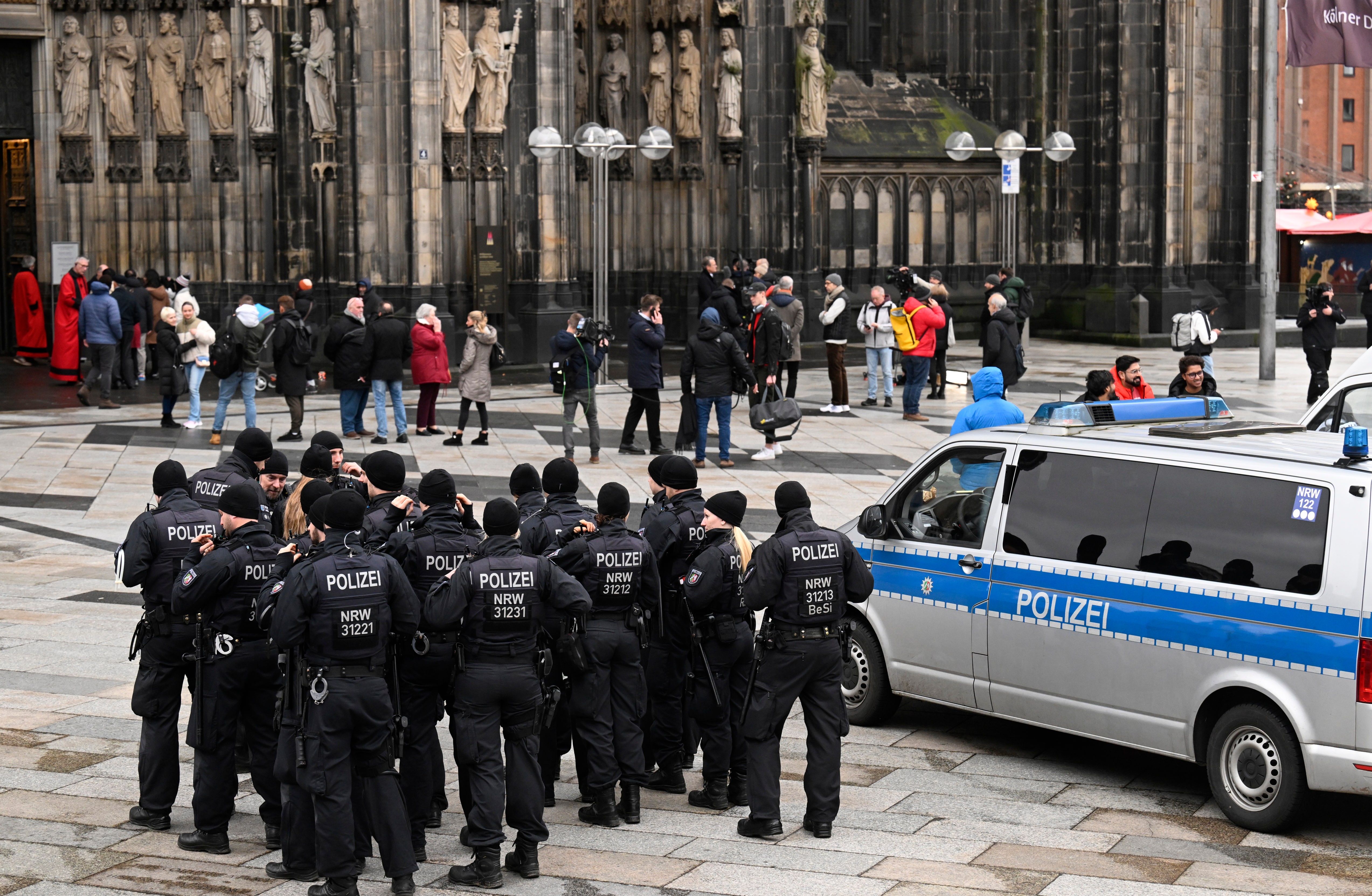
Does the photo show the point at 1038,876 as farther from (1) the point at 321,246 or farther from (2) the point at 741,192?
(2) the point at 741,192

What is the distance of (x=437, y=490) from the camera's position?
7.67 metres

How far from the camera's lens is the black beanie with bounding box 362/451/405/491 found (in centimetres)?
798

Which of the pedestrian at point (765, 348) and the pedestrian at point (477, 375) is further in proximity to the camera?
the pedestrian at point (765, 348)

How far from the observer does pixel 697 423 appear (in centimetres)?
1844

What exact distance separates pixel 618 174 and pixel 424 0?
726cm

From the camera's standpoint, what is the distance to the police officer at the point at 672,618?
8.44 metres

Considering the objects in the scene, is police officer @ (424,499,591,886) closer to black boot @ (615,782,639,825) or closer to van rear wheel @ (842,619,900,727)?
black boot @ (615,782,639,825)

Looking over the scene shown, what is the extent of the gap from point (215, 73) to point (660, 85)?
306 inches

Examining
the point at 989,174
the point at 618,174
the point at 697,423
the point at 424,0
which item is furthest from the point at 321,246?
the point at 989,174

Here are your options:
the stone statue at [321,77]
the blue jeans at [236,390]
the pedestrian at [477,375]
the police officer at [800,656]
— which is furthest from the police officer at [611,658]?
the stone statue at [321,77]

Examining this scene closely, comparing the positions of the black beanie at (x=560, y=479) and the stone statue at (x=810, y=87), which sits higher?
the stone statue at (x=810, y=87)

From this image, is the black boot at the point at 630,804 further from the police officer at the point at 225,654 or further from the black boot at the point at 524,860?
the police officer at the point at 225,654

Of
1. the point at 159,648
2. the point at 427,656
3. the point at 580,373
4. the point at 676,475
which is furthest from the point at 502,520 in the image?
the point at 580,373

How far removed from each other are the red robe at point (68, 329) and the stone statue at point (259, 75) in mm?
4042
